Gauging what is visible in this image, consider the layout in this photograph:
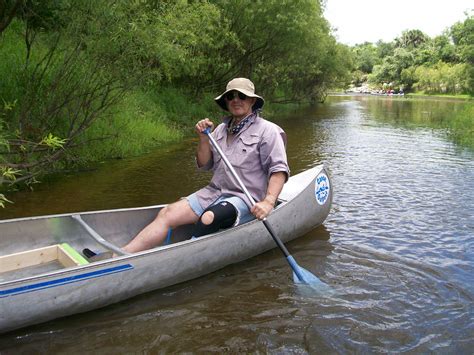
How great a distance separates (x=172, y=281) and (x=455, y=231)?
13.6ft

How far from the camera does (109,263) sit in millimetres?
3846

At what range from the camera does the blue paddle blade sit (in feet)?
15.2

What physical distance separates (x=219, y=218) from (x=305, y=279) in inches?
43.3

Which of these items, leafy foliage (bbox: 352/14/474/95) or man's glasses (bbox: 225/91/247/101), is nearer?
man's glasses (bbox: 225/91/247/101)

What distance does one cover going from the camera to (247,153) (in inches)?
185

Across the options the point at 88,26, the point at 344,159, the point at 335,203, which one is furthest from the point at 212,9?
the point at 335,203

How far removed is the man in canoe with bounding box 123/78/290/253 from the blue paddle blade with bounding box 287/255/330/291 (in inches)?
26.7

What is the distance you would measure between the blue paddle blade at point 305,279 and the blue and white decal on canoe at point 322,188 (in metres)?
1.55

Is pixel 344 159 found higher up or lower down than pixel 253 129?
lower down

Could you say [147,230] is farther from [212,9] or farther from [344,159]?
[212,9]

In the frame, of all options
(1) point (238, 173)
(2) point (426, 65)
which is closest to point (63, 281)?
(1) point (238, 173)

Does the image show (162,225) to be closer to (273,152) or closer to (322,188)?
(273,152)

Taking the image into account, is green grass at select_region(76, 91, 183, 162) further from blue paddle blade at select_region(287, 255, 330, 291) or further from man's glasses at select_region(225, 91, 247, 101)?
blue paddle blade at select_region(287, 255, 330, 291)

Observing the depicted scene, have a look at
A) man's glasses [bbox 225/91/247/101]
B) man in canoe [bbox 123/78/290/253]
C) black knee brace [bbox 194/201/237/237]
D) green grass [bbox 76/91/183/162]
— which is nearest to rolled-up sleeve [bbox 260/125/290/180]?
man in canoe [bbox 123/78/290/253]
